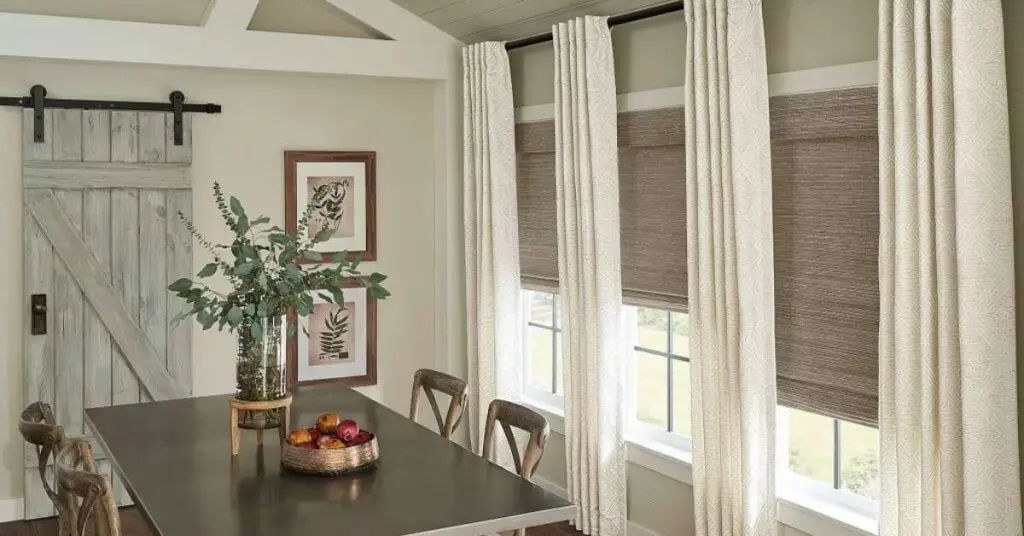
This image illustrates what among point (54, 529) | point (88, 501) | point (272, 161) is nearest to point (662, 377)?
point (272, 161)

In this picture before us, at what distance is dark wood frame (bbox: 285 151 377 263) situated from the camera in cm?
577

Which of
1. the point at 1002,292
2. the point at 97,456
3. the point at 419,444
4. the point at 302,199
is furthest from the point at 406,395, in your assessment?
the point at 1002,292

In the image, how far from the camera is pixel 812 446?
4.04 m

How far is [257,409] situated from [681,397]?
2.07 meters

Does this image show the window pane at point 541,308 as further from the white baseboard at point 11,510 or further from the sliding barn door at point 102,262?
the white baseboard at point 11,510

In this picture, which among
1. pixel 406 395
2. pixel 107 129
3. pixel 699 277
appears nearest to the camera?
pixel 699 277

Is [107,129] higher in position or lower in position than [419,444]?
higher

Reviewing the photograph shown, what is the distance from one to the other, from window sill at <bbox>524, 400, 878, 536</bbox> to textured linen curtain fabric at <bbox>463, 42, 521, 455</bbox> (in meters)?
1.11

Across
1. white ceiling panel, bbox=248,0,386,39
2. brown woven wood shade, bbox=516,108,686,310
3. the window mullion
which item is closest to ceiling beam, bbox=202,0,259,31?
white ceiling panel, bbox=248,0,386,39

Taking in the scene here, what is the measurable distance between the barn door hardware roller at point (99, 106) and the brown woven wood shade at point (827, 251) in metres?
3.08

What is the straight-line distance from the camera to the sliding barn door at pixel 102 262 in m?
5.24

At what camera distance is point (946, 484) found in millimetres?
3094

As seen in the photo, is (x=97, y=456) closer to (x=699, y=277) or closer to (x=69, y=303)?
(x=69, y=303)

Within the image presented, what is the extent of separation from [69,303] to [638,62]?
305 centimetres
